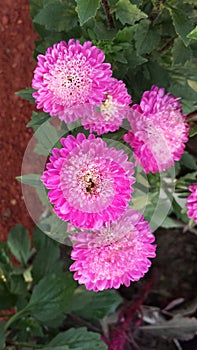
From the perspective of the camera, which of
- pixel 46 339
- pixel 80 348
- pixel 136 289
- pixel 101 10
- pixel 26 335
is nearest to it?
pixel 101 10

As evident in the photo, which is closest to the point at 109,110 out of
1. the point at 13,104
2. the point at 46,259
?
the point at 46,259

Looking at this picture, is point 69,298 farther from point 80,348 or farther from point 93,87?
point 93,87

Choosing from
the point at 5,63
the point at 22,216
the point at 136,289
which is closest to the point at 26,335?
the point at 136,289

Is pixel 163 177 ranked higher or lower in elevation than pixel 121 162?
lower

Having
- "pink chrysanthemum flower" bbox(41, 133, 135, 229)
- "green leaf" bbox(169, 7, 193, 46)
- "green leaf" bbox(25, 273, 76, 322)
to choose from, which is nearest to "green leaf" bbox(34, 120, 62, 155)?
"pink chrysanthemum flower" bbox(41, 133, 135, 229)

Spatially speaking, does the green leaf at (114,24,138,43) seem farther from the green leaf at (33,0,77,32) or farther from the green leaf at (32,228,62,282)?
the green leaf at (32,228,62,282)

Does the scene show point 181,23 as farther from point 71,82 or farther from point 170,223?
point 170,223
